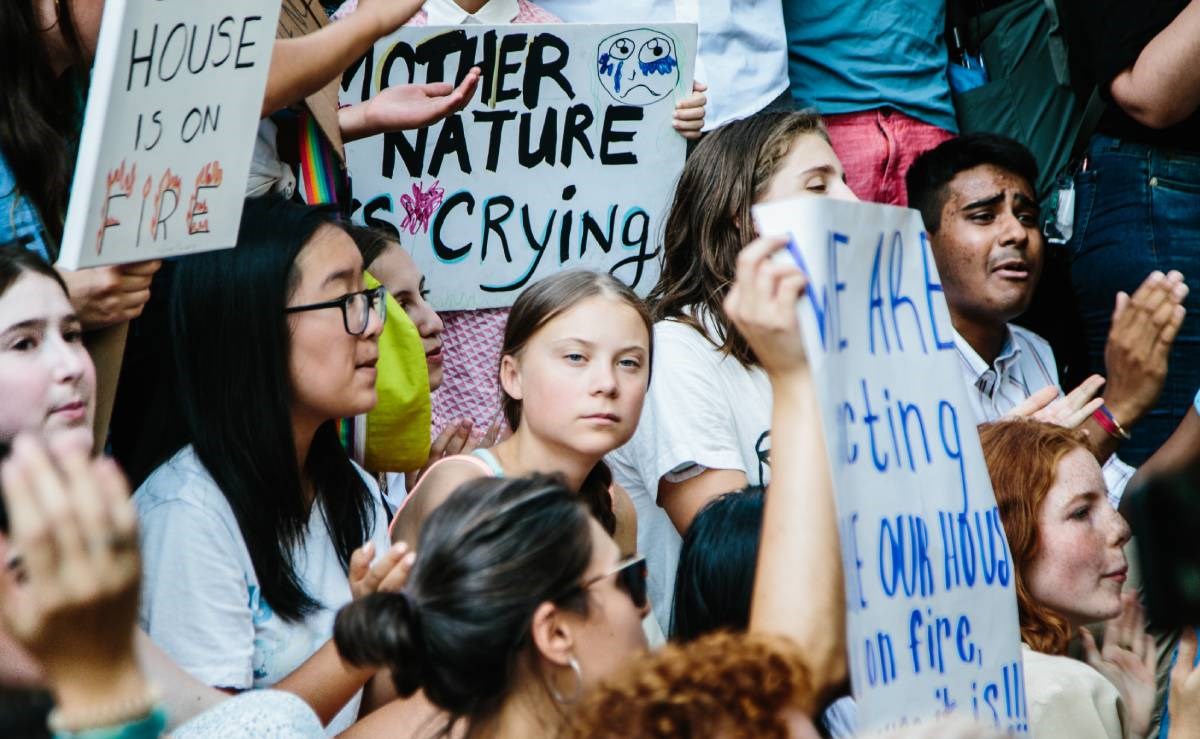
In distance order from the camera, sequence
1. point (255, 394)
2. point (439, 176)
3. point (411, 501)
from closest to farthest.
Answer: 1. point (255, 394)
2. point (411, 501)
3. point (439, 176)

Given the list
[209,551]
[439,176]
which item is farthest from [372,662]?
[439,176]

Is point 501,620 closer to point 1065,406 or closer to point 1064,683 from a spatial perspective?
point 1064,683

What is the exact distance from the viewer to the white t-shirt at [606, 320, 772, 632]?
12.5 feet

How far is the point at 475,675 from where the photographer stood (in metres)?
2.38

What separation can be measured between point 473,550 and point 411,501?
1.09 metres

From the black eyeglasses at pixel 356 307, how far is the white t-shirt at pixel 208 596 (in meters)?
0.39

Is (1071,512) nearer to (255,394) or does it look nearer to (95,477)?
(255,394)

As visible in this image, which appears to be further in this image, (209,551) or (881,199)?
(881,199)

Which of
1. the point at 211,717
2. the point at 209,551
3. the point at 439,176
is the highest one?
the point at 439,176

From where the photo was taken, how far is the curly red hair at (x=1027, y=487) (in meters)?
3.54

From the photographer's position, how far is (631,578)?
2.53 m

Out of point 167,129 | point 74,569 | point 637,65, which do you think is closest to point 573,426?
point 167,129

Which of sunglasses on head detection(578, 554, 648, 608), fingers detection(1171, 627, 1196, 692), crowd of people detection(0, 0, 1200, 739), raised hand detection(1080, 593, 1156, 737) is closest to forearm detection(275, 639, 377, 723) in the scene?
crowd of people detection(0, 0, 1200, 739)

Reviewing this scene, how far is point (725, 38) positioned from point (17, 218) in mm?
2452
